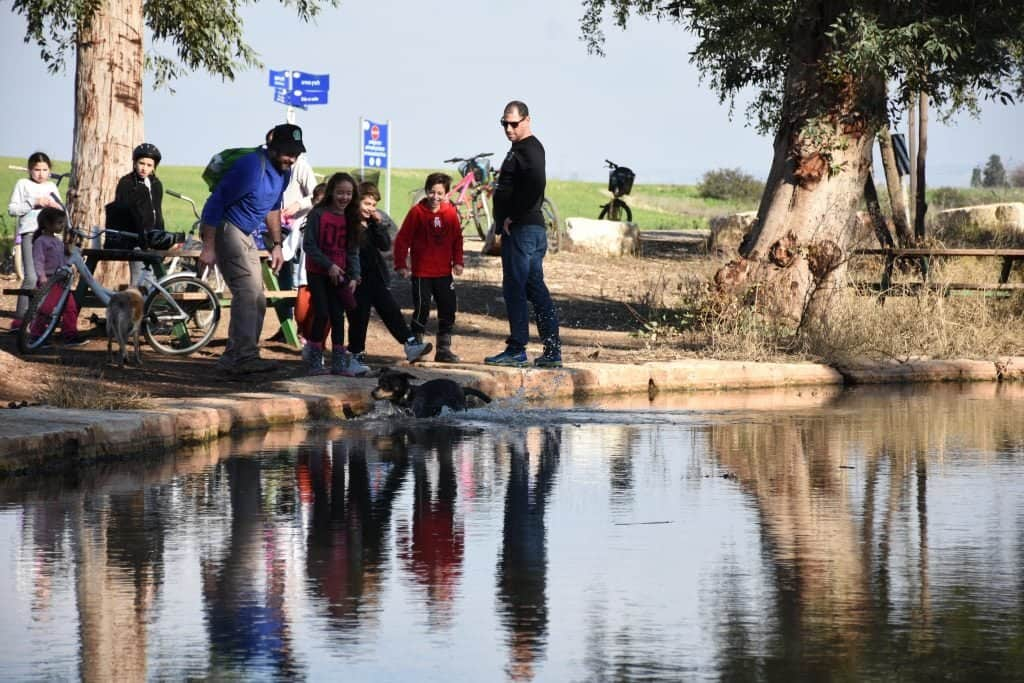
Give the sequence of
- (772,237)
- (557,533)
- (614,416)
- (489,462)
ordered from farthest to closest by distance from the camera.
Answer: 1. (772,237)
2. (614,416)
3. (489,462)
4. (557,533)

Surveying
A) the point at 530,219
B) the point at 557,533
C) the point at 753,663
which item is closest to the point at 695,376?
the point at 530,219

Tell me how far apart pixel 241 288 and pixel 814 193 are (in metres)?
7.14

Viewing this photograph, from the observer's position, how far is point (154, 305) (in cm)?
1652

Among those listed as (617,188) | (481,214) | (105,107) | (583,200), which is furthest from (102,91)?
(583,200)

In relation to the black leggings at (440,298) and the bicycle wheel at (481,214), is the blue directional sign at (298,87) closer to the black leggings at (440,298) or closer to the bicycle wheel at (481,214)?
the bicycle wheel at (481,214)

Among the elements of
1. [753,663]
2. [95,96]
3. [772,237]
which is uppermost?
[95,96]

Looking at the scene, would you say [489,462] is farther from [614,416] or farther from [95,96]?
[95,96]

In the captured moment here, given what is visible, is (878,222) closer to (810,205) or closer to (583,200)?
(810,205)

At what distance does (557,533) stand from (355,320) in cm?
711

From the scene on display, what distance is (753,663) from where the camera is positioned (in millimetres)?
5809

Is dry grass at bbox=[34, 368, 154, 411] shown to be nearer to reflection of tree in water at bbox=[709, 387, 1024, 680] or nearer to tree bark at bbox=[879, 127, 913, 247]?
reflection of tree in water at bbox=[709, 387, 1024, 680]

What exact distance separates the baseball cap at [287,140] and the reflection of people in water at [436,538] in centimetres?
376

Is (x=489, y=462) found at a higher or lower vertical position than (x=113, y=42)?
lower

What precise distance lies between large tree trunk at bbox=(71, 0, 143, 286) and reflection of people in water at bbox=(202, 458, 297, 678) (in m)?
12.3
